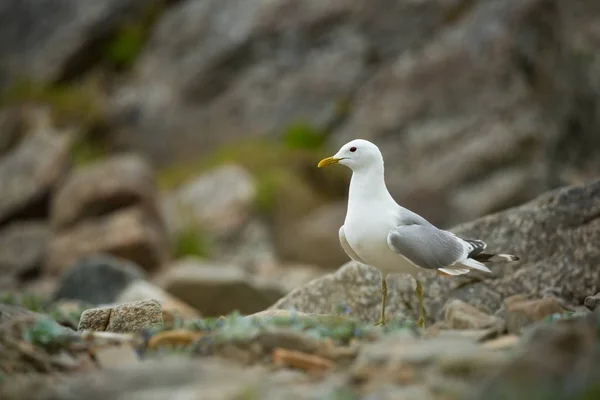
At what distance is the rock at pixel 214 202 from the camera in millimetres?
16828

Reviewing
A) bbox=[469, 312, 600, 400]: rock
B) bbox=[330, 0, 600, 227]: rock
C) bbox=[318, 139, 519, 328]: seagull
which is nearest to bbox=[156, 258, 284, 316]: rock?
bbox=[318, 139, 519, 328]: seagull

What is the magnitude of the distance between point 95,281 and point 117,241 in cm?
347

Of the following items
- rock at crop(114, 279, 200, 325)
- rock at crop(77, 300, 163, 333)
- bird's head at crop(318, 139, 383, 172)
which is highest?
rock at crop(114, 279, 200, 325)

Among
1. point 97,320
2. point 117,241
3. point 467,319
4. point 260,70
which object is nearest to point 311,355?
point 467,319

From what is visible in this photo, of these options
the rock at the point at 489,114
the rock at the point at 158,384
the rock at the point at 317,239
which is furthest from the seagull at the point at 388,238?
the rock at the point at 489,114

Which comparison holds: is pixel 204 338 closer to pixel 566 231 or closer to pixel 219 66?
pixel 566 231

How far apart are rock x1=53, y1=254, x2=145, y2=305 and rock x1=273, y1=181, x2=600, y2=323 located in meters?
4.31

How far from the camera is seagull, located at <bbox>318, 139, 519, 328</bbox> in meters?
6.10

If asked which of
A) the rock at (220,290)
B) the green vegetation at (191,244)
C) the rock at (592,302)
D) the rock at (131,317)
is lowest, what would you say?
Result: the rock at (131,317)

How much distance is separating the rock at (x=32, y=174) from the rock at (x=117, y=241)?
1.73 m

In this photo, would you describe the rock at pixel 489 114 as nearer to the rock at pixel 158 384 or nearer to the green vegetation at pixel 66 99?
the green vegetation at pixel 66 99

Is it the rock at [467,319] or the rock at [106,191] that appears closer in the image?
the rock at [467,319]

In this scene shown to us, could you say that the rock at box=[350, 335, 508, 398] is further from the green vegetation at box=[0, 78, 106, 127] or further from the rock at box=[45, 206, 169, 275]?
the green vegetation at box=[0, 78, 106, 127]

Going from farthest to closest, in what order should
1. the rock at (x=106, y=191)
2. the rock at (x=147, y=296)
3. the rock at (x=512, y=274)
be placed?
the rock at (x=106, y=191), the rock at (x=147, y=296), the rock at (x=512, y=274)
